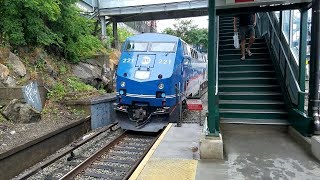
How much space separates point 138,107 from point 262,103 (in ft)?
13.8

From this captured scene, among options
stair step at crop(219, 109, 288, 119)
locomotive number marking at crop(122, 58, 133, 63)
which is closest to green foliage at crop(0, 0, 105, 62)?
locomotive number marking at crop(122, 58, 133, 63)

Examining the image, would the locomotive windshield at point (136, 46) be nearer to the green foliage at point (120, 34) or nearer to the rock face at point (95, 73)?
the rock face at point (95, 73)

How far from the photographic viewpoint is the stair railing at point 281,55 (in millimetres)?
7178

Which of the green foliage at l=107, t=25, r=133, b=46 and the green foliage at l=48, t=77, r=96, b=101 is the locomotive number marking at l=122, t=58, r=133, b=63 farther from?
the green foliage at l=107, t=25, r=133, b=46

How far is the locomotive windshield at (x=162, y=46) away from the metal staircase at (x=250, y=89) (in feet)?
6.10

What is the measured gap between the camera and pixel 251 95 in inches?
318

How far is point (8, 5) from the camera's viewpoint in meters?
11.0

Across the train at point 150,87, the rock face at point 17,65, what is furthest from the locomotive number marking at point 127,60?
the rock face at point 17,65

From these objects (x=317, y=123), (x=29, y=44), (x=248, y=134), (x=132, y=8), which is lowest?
(x=248, y=134)

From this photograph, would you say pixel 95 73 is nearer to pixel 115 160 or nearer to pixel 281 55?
pixel 115 160

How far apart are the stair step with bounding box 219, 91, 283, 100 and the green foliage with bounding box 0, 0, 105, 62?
24.4ft

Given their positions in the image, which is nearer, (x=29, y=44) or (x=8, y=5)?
(x=8, y=5)

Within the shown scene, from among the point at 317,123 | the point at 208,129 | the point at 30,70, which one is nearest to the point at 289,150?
the point at 317,123

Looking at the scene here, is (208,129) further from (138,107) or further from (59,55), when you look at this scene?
Answer: (59,55)
